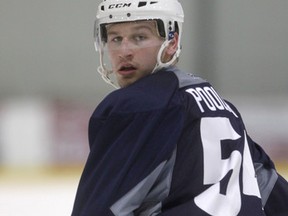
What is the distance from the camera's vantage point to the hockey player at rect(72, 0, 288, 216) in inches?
50.6

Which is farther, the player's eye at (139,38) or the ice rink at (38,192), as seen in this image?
the ice rink at (38,192)

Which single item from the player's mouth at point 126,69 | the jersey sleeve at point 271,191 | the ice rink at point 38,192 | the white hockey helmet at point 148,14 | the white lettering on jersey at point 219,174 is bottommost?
the ice rink at point 38,192

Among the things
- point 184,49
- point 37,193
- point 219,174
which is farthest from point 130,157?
point 184,49

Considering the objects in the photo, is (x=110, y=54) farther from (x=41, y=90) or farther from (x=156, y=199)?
(x=41, y=90)

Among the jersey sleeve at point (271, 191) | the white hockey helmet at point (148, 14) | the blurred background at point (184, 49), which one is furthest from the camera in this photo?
the blurred background at point (184, 49)

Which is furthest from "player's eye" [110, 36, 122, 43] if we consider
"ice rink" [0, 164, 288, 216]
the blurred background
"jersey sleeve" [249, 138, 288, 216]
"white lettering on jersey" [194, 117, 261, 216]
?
the blurred background

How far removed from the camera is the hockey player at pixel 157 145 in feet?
4.22

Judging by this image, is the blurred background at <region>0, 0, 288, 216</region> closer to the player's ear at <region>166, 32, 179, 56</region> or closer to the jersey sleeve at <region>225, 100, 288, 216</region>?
the jersey sleeve at <region>225, 100, 288, 216</region>

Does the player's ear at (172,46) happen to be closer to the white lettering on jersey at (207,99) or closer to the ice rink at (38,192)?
the white lettering on jersey at (207,99)

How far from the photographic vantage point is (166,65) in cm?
144

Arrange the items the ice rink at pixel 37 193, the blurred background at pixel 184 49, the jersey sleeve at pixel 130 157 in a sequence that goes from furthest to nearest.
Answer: the blurred background at pixel 184 49 < the ice rink at pixel 37 193 < the jersey sleeve at pixel 130 157

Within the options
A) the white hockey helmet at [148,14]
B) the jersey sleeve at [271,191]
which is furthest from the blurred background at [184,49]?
the white hockey helmet at [148,14]

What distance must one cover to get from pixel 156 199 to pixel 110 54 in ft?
0.97

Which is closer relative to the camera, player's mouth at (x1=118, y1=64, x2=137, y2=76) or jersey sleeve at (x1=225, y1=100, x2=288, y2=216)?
player's mouth at (x1=118, y1=64, x2=137, y2=76)
